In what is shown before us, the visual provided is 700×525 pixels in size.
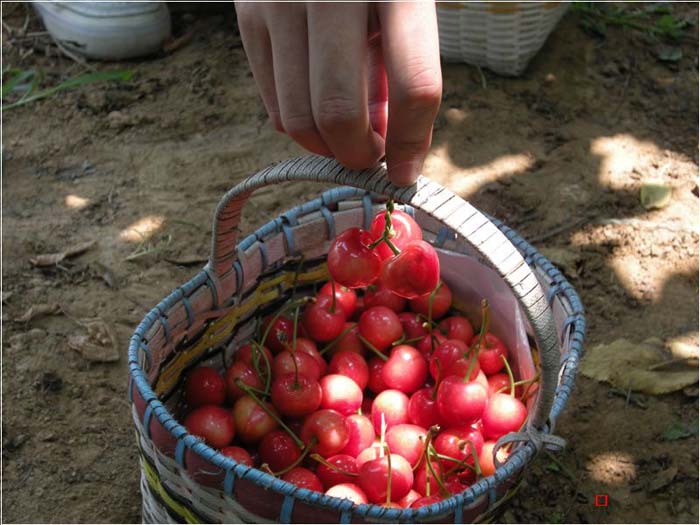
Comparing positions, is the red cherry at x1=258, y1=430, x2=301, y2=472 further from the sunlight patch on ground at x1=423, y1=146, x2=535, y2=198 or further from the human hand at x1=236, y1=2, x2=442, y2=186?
the sunlight patch on ground at x1=423, y1=146, x2=535, y2=198

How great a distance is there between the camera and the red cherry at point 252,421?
5.15ft

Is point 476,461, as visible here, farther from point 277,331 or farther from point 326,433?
point 277,331

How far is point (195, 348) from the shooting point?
5.34 ft

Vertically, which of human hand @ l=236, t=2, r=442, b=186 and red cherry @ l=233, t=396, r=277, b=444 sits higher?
human hand @ l=236, t=2, r=442, b=186

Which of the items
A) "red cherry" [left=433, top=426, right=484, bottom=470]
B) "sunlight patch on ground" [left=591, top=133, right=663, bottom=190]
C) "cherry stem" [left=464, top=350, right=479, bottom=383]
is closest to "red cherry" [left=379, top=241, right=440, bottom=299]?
"cherry stem" [left=464, top=350, right=479, bottom=383]

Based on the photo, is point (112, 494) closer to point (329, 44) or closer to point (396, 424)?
point (396, 424)

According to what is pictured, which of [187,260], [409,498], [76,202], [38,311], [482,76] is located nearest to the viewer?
[409,498]

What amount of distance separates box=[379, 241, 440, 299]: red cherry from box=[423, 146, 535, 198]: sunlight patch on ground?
1043 mm

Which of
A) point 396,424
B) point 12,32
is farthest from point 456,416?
point 12,32

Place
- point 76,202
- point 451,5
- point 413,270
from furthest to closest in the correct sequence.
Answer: point 451,5 → point 76,202 → point 413,270

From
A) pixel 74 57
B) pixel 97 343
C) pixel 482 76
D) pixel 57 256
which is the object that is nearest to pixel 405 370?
pixel 97 343

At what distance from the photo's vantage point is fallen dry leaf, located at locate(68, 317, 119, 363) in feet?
6.53

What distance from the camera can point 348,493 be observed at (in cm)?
139

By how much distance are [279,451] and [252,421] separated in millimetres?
83
